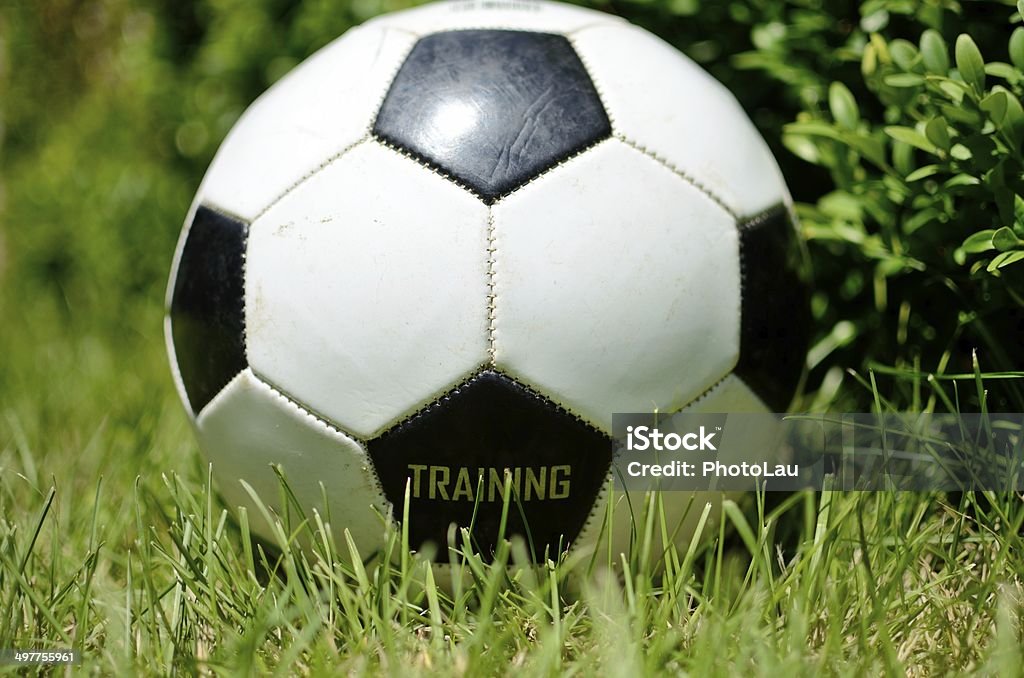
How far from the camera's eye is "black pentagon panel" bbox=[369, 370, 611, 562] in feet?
5.18

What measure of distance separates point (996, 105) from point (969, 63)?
0.33 feet

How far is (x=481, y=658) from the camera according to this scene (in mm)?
1443

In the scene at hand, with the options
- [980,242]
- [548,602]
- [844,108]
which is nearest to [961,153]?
[980,242]

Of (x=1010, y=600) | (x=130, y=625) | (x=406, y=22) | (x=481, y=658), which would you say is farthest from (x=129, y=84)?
(x=1010, y=600)

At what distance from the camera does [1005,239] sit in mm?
1718

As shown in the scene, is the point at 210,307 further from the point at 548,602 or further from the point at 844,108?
the point at 844,108

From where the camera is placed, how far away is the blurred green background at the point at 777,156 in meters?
1.92

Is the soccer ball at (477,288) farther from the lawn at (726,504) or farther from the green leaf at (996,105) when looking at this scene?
the green leaf at (996,105)

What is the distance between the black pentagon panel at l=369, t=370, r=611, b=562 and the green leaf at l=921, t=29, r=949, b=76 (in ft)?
3.17

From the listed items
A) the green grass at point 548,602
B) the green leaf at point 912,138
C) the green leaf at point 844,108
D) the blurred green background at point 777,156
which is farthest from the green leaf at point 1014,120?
the green grass at point 548,602

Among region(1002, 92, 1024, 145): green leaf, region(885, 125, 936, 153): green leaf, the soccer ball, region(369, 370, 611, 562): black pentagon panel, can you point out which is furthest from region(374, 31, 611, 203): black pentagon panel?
region(1002, 92, 1024, 145): green leaf

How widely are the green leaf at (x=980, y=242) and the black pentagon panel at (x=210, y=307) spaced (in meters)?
1.35

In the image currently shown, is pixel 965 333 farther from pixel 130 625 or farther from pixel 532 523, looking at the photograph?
pixel 130 625
